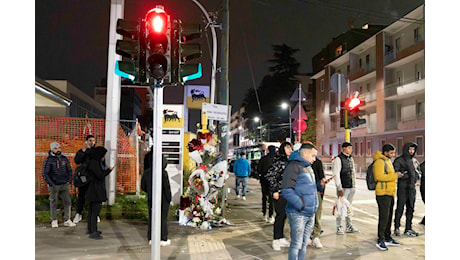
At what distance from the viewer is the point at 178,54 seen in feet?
18.1

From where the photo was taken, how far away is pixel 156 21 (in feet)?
17.5

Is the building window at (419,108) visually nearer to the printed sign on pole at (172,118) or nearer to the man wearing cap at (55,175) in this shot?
the printed sign on pole at (172,118)

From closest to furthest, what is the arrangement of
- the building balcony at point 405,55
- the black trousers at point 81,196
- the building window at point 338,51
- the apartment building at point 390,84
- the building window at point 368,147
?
the black trousers at point 81,196 → the building balcony at point 405,55 → the apartment building at point 390,84 → the building window at point 368,147 → the building window at point 338,51

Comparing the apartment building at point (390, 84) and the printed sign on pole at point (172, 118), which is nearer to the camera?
the printed sign on pole at point (172, 118)

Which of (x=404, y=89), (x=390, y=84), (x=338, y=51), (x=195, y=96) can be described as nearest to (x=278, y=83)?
(x=338, y=51)

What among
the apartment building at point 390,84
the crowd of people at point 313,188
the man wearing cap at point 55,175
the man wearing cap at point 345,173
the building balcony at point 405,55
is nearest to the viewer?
the crowd of people at point 313,188

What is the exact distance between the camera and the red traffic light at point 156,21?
5336mm

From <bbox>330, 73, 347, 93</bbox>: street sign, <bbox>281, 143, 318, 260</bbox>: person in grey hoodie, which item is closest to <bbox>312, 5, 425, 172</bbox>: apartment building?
<bbox>330, 73, 347, 93</bbox>: street sign

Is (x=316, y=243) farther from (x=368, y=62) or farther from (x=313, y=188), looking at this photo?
(x=368, y=62)

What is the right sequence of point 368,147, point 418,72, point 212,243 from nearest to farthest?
point 212,243 → point 418,72 → point 368,147

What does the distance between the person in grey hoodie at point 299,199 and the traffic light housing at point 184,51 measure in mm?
1875

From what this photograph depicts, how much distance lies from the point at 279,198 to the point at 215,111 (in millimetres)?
3952

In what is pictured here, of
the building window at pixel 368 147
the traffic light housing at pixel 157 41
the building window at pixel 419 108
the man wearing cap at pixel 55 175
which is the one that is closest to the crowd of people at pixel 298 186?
the man wearing cap at pixel 55 175
